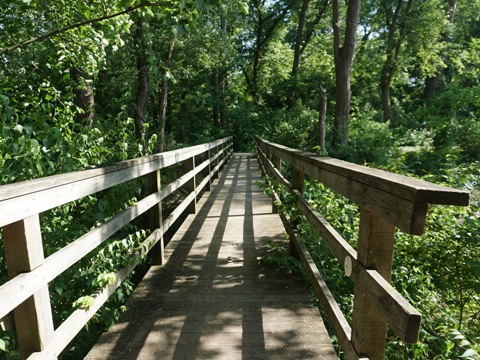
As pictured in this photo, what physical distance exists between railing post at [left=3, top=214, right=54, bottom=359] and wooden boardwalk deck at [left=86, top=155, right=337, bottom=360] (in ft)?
2.52

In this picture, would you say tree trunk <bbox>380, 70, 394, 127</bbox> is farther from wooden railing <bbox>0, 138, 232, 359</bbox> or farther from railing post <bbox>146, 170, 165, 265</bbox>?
wooden railing <bbox>0, 138, 232, 359</bbox>

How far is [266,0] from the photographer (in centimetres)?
2828

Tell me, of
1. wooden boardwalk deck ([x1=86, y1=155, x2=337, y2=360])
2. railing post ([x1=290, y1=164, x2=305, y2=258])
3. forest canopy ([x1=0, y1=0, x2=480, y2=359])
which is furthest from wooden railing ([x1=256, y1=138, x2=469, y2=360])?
railing post ([x1=290, y1=164, x2=305, y2=258])

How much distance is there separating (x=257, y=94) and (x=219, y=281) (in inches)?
1052

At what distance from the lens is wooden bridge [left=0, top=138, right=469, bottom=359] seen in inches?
56.5

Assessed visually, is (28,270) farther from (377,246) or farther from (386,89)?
(386,89)

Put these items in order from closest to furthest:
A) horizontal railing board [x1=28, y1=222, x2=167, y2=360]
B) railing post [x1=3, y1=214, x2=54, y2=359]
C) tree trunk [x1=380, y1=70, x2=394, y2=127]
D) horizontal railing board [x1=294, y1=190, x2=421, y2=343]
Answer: horizontal railing board [x1=294, y1=190, x2=421, y2=343], railing post [x1=3, y1=214, x2=54, y2=359], horizontal railing board [x1=28, y1=222, x2=167, y2=360], tree trunk [x1=380, y1=70, x2=394, y2=127]

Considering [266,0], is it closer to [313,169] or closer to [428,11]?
[428,11]

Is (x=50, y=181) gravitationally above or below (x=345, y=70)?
below

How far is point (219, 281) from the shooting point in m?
3.38

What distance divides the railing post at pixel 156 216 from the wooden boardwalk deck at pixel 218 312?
12 centimetres

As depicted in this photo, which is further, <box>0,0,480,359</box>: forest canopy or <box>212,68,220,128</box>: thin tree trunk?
<box>212,68,220,128</box>: thin tree trunk

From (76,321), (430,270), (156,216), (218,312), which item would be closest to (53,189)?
(76,321)

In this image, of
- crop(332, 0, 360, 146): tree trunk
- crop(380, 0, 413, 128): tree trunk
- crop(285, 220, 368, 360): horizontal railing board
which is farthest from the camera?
crop(380, 0, 413, 128): tree trunk
